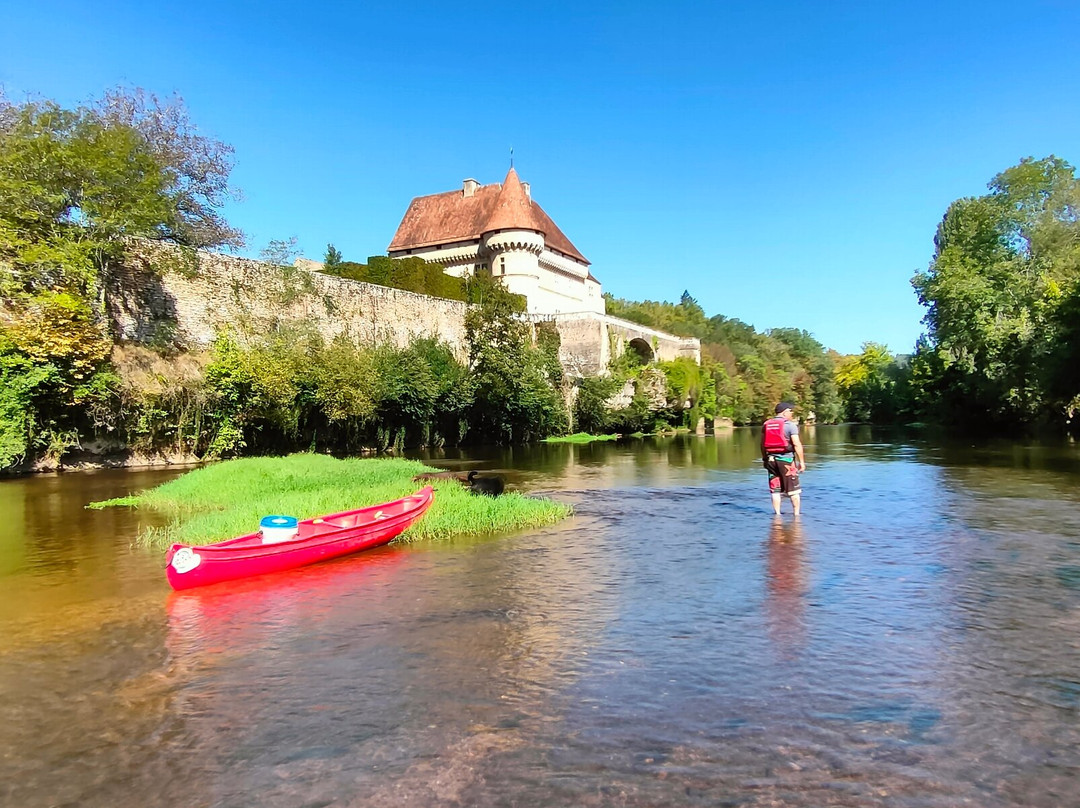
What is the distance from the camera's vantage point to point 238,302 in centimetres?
2745

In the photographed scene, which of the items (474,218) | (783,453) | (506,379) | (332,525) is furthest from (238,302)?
(474,218)

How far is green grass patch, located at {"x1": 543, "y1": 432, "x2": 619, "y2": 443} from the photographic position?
38.6 meters

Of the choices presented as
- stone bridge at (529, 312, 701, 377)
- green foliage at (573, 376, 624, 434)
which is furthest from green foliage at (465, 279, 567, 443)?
stone bridge at (529, 312, 701, 377)

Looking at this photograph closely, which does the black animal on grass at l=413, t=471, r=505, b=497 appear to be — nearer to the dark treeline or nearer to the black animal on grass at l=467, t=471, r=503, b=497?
the black animal on grass at l=467, t=471, r=503, b=497

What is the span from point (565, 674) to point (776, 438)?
6.52 metres

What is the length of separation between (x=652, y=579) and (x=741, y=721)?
3.55 m

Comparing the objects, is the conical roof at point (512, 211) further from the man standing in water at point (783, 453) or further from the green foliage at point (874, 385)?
the man standing in water at point (783, 453)

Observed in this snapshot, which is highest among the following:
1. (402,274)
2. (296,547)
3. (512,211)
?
(512,211)

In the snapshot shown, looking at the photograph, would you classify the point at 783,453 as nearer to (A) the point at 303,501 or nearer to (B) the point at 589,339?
(A) the point at 303,501

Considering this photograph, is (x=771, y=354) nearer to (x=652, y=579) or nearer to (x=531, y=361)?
(x=531, y=361)

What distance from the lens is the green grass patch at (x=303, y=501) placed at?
1038 centimetres

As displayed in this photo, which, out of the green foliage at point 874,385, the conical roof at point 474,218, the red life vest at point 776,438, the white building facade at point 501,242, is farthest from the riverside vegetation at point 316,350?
the red life vest at point 776,438

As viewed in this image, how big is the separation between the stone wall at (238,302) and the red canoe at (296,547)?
61.4ft

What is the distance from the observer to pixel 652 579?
25.6 ft
